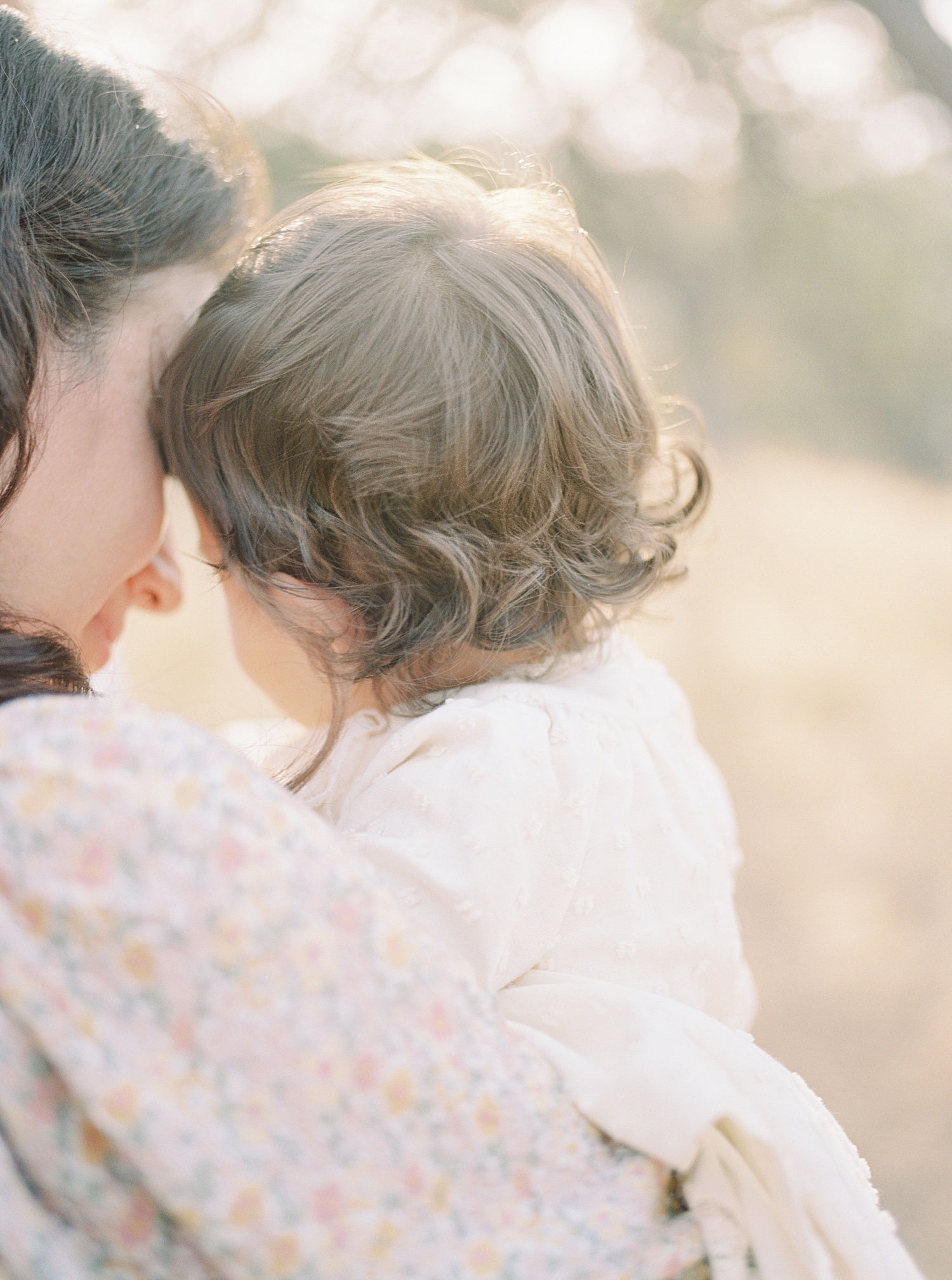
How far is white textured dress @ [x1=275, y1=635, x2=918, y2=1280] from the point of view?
30.4 inches

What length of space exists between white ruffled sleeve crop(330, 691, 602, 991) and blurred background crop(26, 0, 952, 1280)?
49 cm

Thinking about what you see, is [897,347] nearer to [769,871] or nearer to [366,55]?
[366,55]

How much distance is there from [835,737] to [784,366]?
3136 millimetres

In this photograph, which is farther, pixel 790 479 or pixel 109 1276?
pixel 790 479

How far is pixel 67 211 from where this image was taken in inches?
40.3

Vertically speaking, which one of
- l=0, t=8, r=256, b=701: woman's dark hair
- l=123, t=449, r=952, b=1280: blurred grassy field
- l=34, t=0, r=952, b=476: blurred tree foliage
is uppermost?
l=0, t=8, r=256, b=701: woman's dark hair

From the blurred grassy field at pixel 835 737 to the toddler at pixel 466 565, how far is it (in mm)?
281

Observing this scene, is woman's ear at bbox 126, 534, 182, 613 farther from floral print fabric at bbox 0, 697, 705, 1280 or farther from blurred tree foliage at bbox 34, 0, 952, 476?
blurred tree foliage at bbox 34, 0, 952, 476

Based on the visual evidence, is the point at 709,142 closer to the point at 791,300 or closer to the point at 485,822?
the point at 791,300

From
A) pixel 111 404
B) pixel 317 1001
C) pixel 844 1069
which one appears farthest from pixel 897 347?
pixel 317 1001

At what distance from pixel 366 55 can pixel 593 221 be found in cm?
242

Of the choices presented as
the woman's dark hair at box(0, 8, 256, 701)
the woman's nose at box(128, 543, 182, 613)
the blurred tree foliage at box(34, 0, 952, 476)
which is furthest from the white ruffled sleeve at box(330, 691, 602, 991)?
the blurred tree foliage at box(34, 0, 952, 476)

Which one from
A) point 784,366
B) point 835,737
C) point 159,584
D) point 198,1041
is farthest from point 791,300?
point 198,1041

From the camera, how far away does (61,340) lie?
103 cm
